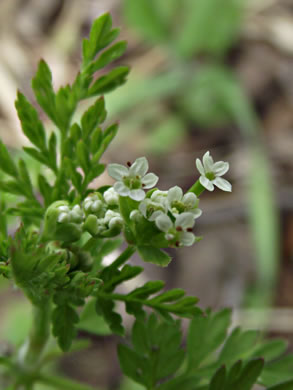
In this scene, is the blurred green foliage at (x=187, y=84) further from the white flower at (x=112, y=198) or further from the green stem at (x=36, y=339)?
the white flower at (x=112, y=198)

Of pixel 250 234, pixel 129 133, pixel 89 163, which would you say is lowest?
pixel 89 163

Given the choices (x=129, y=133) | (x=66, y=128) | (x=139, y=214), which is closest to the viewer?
(x=139, y=214)

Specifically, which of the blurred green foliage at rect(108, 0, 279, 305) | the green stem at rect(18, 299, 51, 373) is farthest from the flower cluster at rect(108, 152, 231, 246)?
the blurred green foliage at rect(108, 0, 279, 305)

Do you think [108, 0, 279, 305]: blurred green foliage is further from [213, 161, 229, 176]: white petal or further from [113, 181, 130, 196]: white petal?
[113, 181, 130, 196]: white petal

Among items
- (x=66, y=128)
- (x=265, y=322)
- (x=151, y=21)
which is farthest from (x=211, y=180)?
(x=151, y=21)

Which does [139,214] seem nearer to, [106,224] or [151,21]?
[106,224]

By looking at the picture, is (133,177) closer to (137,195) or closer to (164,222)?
(137,195)

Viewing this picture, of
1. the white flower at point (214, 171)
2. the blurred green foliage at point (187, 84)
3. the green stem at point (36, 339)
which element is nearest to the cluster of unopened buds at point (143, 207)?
the white flower at point (214, 171)
